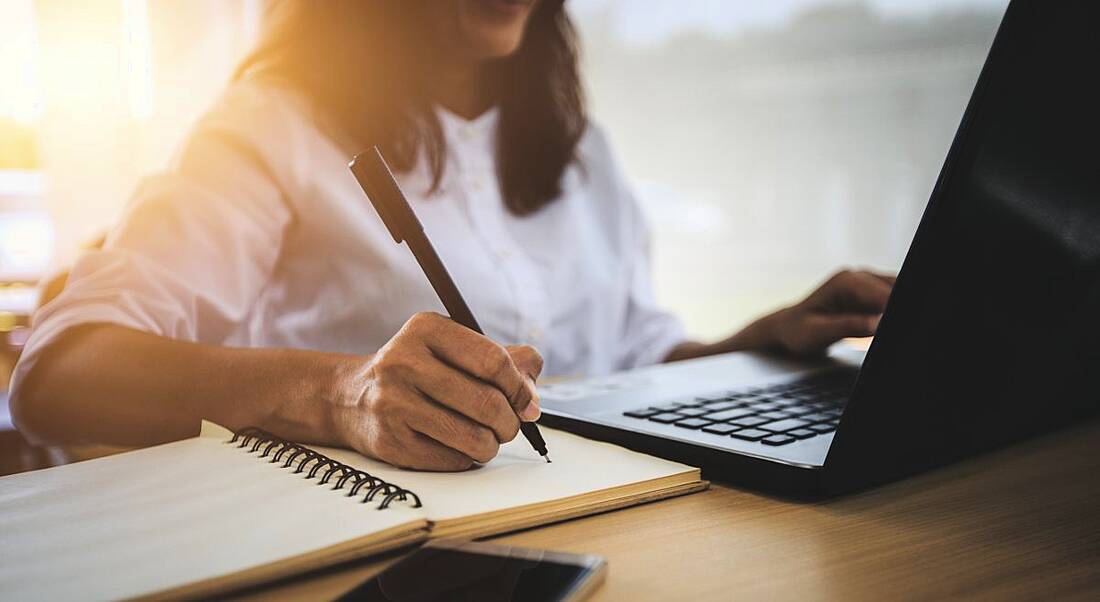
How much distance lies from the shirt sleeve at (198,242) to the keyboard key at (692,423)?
1.43 feet

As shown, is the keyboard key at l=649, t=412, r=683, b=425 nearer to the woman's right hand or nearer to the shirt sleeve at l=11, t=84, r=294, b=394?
the woman's right hand

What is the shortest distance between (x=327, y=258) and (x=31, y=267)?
188 cm

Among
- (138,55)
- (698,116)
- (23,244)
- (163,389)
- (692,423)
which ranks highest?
(698,116)

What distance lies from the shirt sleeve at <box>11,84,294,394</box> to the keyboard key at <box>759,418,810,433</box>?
19.1 inches

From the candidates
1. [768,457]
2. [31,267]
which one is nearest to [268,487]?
[768,457]

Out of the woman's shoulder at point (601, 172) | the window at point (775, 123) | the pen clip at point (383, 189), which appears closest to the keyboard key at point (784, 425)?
the pen clip at point (383, 189)

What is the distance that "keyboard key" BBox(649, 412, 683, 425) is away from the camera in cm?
51

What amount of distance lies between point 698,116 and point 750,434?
255 cm

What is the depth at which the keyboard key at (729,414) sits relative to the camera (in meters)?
0.51

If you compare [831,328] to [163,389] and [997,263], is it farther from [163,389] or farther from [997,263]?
[163,389]

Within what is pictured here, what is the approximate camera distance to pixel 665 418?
511 millimetres

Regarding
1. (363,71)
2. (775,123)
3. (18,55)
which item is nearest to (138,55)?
(18,55)

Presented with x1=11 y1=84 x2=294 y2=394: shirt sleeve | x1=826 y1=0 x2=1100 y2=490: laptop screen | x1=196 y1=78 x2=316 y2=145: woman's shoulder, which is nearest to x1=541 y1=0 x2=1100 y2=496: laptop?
x1=826 y1=0 x2=1100 y2=490: laptop screen

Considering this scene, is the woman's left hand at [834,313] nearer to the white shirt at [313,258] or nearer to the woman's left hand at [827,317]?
the woman's left hand at [827,317]
